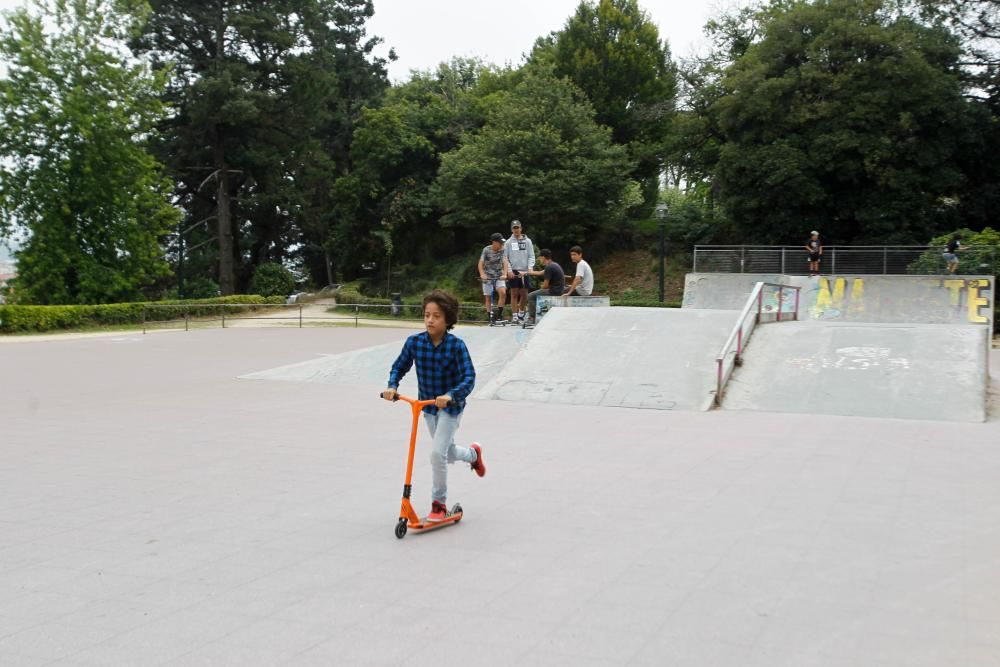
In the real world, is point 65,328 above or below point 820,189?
below

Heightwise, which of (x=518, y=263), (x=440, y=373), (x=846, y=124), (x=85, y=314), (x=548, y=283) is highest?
(x=846, y=124)

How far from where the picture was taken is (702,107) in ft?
120

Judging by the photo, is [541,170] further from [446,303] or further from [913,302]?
[446,303]

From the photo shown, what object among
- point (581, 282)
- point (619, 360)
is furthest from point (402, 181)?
point (619, 360)

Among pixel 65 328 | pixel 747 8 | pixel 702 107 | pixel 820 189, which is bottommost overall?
pixel 65 328

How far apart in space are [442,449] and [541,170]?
30831 millimetres

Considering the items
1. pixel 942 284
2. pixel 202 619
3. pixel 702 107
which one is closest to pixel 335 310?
pixel 702 107

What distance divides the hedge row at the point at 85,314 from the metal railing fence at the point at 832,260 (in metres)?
17.0

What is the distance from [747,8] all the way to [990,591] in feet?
131

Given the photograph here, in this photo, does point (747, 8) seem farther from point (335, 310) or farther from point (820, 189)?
point (335, 310)

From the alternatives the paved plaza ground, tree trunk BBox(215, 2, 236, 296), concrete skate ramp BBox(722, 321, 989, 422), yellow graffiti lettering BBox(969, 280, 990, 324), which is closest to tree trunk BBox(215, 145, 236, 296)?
tree trunk BBox(215, 2, 236, 296)

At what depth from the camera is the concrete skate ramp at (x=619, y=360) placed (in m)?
11.0

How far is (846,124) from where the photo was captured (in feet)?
101

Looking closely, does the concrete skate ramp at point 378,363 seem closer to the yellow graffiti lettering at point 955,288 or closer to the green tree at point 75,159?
the yellow graffiti lettering at point 955,288
